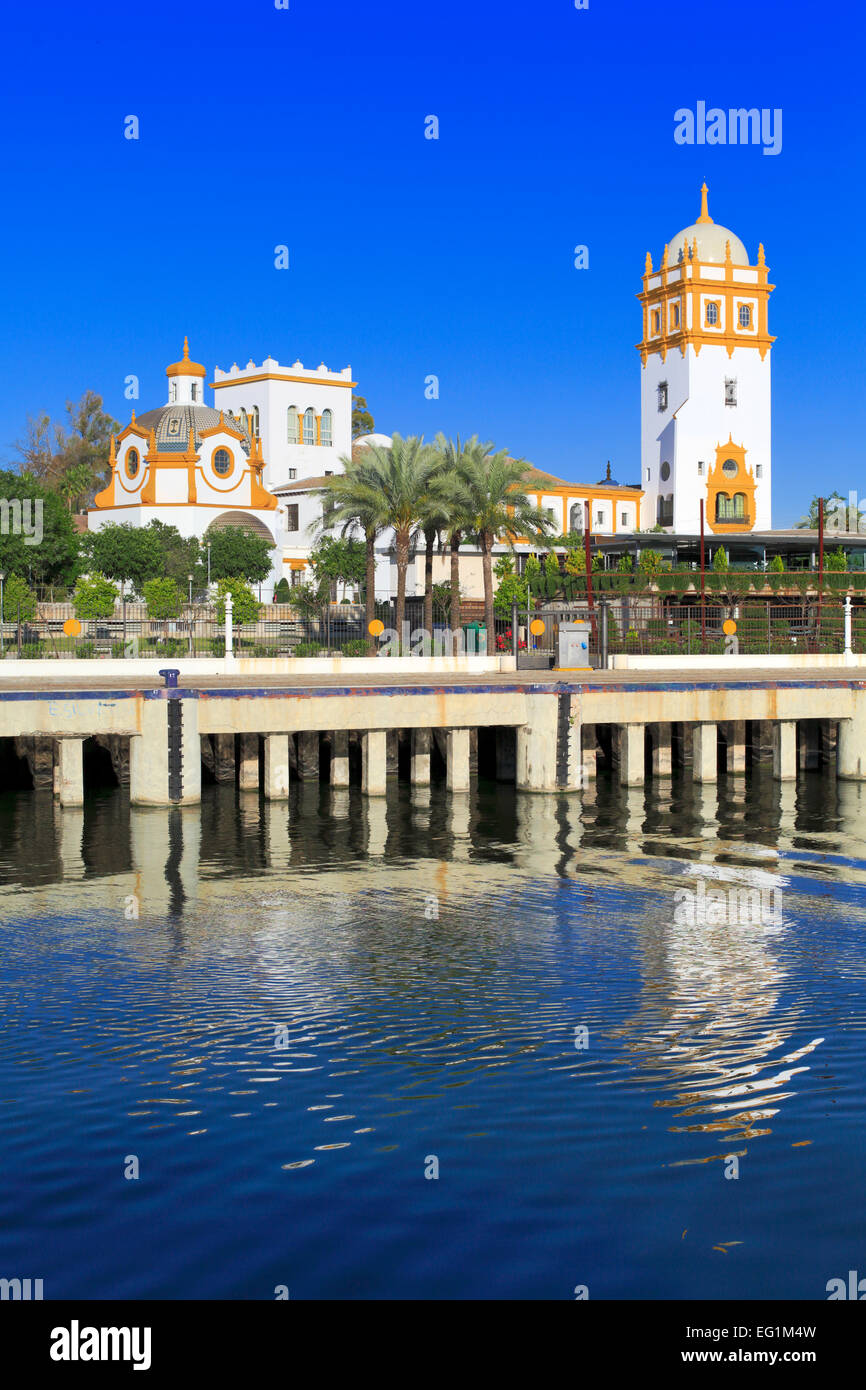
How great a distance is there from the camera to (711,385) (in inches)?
3529

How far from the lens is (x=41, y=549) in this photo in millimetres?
66000

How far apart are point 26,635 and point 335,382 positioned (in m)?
62.0

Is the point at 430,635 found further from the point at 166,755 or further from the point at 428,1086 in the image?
the point at 428,1086

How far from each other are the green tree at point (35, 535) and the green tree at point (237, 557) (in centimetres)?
1077

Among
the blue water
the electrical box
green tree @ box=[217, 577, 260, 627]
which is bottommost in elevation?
the blue water

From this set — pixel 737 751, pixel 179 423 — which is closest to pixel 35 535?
pixel 179 423

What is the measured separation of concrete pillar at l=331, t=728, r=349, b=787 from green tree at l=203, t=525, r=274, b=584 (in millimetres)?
49184

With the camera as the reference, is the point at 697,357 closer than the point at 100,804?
No

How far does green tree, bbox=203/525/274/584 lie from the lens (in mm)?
79562

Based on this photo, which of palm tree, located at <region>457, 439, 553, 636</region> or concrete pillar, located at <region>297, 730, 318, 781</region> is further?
palm tree, located at <region>457, 439, 553, 636</region>

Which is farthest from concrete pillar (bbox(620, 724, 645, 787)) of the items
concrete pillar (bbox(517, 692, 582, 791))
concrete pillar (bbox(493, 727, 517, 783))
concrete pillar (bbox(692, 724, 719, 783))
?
concrete pillar (bbox(493, 727, 517, 783))

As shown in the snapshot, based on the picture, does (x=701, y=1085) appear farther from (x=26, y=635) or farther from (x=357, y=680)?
(x=26, y=635)

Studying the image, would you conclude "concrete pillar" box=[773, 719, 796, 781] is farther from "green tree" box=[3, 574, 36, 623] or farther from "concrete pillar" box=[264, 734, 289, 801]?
"green tree" box=[3, 574, 36, 623]
